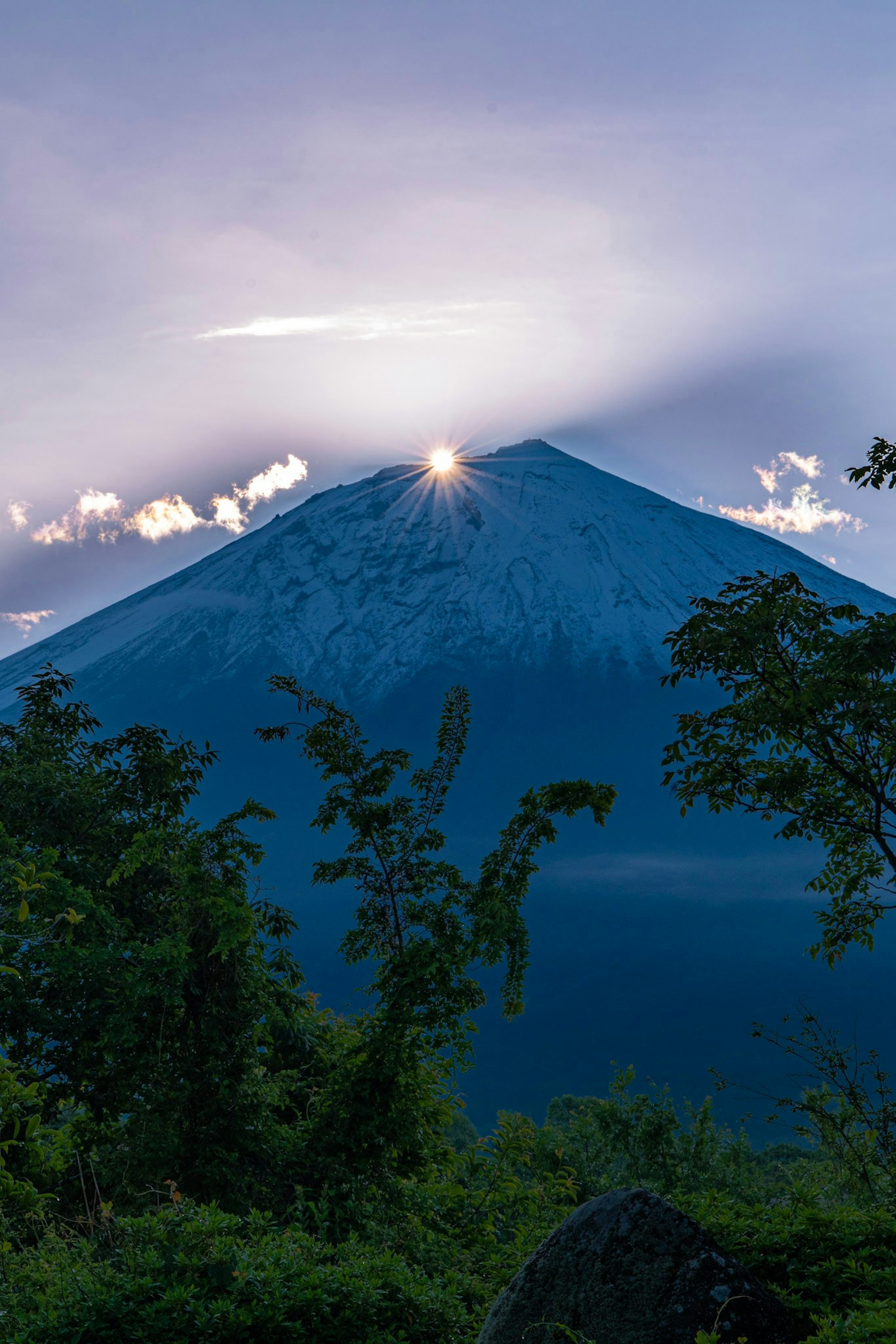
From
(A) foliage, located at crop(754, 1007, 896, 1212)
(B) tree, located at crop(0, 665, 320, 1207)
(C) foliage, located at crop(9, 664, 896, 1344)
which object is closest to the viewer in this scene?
(C) foliage, located at crop(9, 664, 896, 1344)

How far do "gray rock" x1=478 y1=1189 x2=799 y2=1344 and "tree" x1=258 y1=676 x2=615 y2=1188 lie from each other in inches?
145

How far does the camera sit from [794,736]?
30.2ft

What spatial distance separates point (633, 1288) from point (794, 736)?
17.3 ft

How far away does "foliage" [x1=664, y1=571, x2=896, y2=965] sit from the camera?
29.3 feet

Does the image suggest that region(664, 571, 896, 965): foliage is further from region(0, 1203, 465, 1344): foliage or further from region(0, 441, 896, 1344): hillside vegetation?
region(0, 1203, 465, 1344): foliage

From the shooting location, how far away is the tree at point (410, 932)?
10.9m

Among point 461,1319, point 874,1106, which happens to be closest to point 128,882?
point 461,1319

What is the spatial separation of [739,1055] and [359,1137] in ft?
589

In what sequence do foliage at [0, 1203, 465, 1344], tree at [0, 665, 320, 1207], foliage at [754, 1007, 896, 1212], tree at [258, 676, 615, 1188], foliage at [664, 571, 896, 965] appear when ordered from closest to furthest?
foliage at [0, 1203, 465, 1344] → foliage at [754, 1007, 896, 1212] → foliage at [664, 571, 896, 965] → tree at [0, 665, 320, 1207] → tree at [258, 676, 615, 1188]

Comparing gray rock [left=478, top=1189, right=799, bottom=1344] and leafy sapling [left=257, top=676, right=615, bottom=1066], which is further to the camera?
leafy sapling [left=257, top=676, right=615, bottom=1066]

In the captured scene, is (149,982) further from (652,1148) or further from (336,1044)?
(652,1148)

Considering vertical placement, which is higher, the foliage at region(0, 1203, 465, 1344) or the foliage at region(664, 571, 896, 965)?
the foliage at region(664, 571, 896, 965)

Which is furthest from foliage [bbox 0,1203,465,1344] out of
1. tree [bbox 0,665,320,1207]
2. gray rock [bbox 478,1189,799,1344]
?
tree [bbox 0,665,320,1207]

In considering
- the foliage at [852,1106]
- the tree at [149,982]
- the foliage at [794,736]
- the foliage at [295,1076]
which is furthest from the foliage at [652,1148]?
the foliage at [794,736]
